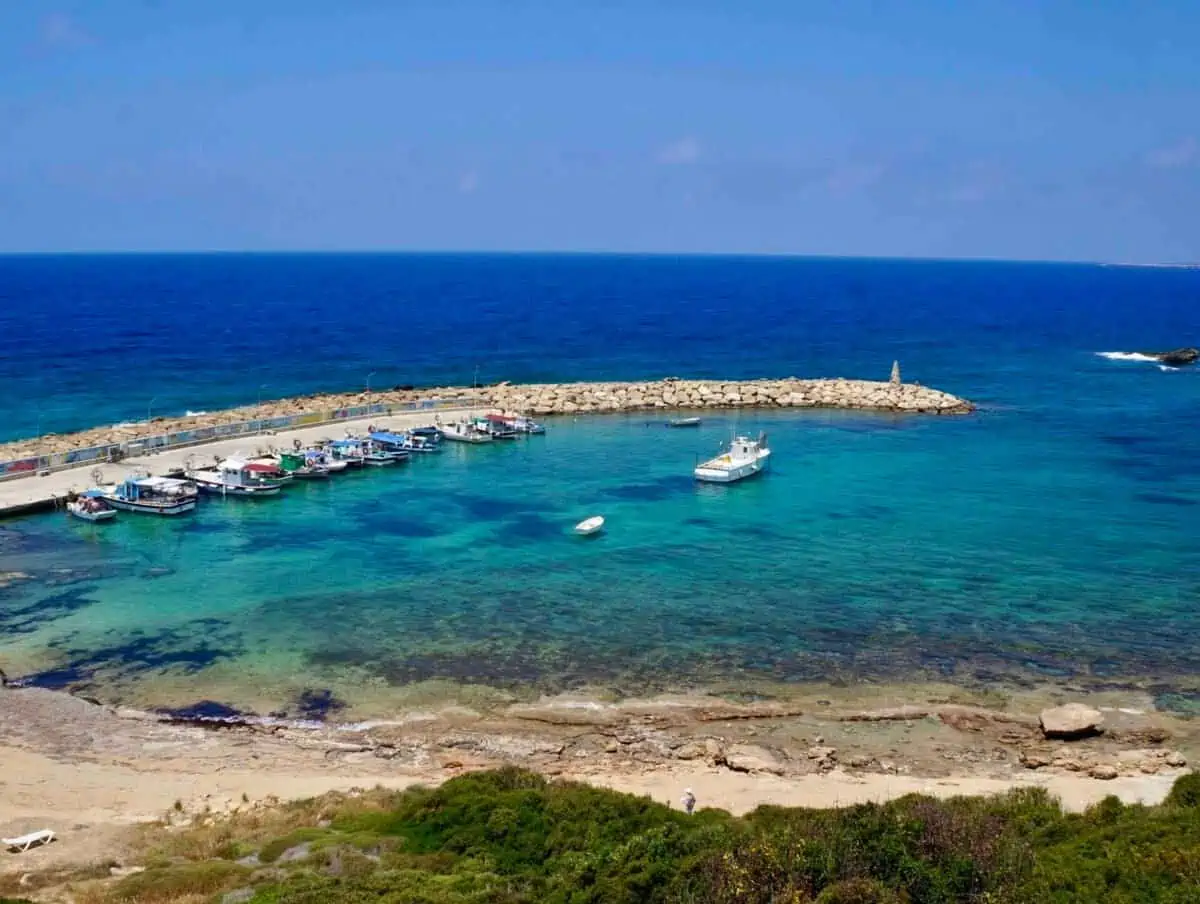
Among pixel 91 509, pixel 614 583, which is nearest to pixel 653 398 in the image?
pixel 614 583

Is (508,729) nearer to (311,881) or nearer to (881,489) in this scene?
(311,881)

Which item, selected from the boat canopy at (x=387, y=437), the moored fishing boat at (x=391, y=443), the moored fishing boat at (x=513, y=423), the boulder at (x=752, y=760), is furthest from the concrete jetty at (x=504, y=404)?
the boulder at (x=752, y=760)

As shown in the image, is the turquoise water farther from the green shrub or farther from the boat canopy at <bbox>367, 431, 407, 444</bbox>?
the green shrub

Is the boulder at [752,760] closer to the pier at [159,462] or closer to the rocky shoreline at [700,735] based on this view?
the rocky shoreline at [700,735]

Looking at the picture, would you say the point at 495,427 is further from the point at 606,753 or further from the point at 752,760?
the point at 752,760

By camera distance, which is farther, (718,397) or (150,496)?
(718,397)

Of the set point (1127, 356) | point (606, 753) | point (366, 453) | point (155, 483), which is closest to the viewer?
point (606, 753)

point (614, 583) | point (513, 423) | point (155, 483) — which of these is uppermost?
point (513, 423)

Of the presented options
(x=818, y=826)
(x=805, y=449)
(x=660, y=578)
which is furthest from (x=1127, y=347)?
(x=818, y=826)

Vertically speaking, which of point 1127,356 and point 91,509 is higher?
point 1127,356
